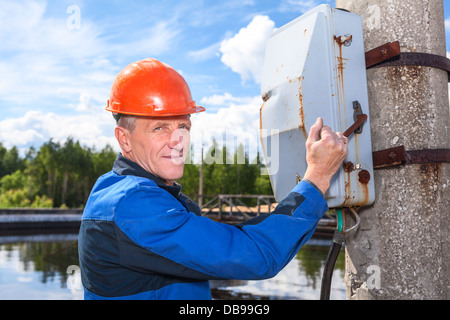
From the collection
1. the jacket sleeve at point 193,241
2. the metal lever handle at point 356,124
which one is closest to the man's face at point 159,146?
the jacket sleeve at point 193,241

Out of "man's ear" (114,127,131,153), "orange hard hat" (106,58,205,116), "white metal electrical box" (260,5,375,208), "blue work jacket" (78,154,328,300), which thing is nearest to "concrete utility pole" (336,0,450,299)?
"white metal electrical box" (260,5,375,208)

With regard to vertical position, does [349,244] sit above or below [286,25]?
below

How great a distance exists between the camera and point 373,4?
1888 mm

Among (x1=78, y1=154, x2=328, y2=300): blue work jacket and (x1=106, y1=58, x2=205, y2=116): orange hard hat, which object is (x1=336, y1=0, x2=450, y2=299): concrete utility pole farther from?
(x1=106, y1=58, x2=205, y2=116): orange hard hat

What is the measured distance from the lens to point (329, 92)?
1.74 metres

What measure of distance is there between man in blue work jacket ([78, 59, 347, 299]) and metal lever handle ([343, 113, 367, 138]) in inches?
7.5

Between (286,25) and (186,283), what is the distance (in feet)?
4.26

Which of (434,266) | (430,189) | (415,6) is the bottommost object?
(434,266)

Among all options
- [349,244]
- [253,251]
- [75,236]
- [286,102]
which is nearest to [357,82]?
[286,102]

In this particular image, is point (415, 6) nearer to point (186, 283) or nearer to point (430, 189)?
point (430, 189)

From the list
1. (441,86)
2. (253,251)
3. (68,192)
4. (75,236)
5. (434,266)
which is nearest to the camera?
(253,251)

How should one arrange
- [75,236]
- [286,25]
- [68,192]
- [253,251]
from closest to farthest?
[253,251]
[286,25]
[75,236]
[68,192]

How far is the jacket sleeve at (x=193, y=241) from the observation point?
47.6 inches

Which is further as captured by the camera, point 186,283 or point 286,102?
point 286,102
